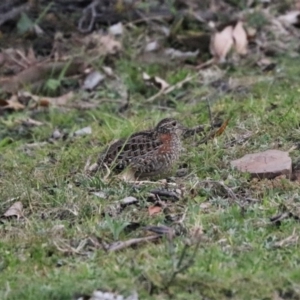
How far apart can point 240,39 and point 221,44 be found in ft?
0.87

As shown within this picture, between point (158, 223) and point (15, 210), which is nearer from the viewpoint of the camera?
point (158, 223)

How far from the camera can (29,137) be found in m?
9.24

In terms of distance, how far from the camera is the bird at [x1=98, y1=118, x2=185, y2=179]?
6.95m

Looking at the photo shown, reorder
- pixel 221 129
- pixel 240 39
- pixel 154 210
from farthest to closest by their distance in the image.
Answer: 1. pixel 240 39
2. pixel 221 129
3. pixel 154 210

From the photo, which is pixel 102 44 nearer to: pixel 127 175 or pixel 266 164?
pixel 127 175

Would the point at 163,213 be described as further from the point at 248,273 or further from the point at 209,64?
the point at 209,64

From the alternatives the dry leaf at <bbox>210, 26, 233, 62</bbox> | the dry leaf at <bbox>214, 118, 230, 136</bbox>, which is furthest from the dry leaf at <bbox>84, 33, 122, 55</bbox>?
the dry leaf at <bbox>214, 118, 230, 136</bbox>

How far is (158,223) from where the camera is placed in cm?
595

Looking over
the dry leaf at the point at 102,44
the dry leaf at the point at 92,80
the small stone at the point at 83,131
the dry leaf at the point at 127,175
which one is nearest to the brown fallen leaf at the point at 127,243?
the dry leaf at the point at 127,175

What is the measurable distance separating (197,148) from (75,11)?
4.58m

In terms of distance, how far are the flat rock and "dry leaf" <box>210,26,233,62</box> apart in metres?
3.55

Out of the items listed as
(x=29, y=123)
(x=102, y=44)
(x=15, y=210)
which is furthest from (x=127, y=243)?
(x=102, y=44)

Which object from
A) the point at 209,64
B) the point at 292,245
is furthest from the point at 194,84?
the point at 292,245

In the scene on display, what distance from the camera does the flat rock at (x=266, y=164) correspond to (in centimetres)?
669
